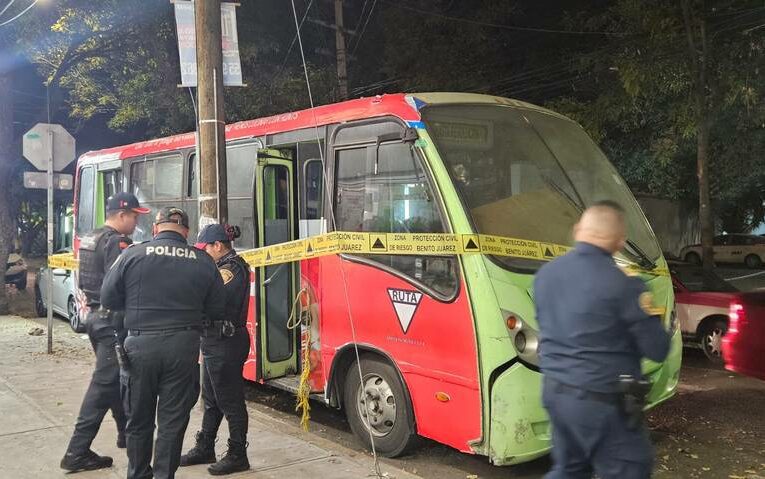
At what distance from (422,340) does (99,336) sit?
2318 mm

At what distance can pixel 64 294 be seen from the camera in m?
12.1

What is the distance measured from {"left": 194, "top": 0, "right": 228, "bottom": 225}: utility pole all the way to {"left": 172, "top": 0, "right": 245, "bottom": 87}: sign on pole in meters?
0.15

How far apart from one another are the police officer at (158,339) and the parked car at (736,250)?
80.0 ft

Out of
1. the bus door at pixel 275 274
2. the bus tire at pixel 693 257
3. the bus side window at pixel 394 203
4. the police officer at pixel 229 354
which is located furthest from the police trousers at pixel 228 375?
the bus tire at pixel 693 257

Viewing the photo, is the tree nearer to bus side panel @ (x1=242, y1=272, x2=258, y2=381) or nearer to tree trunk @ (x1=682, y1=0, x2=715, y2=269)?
tree trunk @ (x1=682, y1=0, x2=715, y2=269)

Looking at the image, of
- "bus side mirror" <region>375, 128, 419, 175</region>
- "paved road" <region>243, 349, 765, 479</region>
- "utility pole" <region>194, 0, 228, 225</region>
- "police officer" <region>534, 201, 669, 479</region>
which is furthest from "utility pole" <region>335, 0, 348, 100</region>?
"police officer" <region>534, 201, 669, 479</region>

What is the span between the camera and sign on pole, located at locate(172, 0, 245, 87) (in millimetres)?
5781

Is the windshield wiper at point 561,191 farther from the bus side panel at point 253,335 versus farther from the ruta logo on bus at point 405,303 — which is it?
the bus side panel at point 253,335

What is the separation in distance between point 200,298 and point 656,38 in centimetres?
1012

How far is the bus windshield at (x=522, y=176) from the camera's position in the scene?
15.4 ft

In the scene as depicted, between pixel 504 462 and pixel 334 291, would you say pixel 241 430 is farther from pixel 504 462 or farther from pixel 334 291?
pixel 504 462

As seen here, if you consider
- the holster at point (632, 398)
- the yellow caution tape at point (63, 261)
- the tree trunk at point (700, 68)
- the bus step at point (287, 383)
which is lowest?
the bus step at point (287, 383)

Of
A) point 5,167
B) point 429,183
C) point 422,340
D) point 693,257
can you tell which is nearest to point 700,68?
point 429,183

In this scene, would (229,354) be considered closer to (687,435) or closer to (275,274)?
(275,274)
